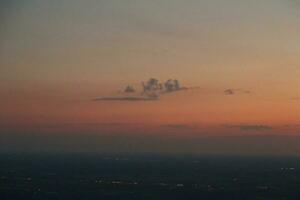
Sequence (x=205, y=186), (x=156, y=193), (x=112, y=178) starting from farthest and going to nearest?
(x=112, y=178) → (x=205, y=186) → (x=156, y=193)

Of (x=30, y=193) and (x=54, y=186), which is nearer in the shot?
(x=30, y=193)

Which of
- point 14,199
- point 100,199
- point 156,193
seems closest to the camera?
point 14,199

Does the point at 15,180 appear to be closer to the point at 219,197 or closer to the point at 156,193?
the point at 156,193

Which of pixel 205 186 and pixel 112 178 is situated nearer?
pixel 205 186

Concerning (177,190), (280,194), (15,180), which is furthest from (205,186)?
(15,180)

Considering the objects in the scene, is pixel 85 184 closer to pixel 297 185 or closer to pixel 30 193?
pixel 30 193

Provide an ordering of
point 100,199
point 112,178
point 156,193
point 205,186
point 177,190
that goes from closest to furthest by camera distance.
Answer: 1. point 100,199
2. point 156,193
3. point 177,190
4. point 205,186
5. point 112,178

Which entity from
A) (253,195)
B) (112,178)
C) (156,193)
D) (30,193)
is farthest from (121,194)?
(112,178)

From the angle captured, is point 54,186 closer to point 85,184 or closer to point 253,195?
point 85,184

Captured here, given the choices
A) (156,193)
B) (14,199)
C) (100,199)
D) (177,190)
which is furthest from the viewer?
(177,190)
